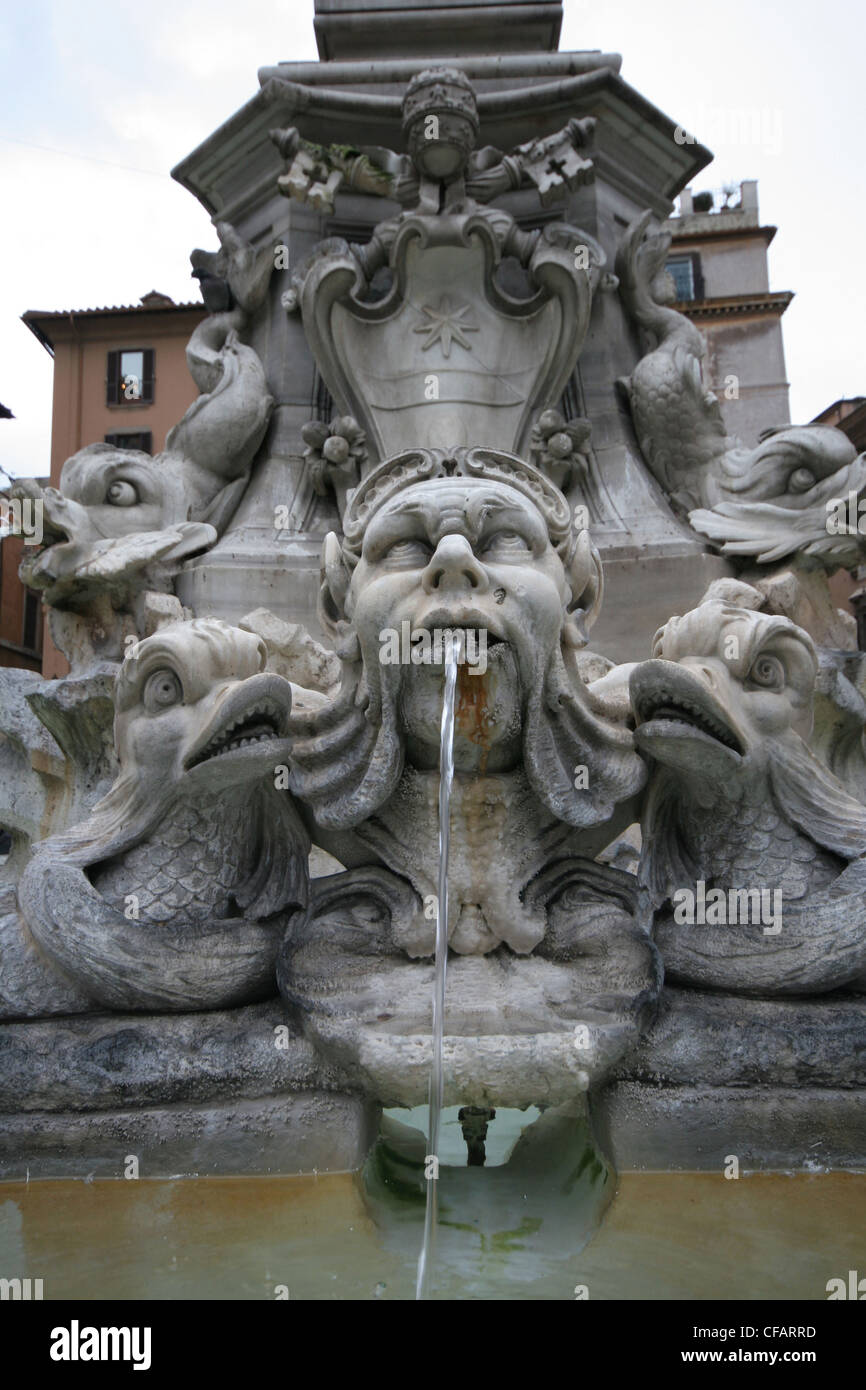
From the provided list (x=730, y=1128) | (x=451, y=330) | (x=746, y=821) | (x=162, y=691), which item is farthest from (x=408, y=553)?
(x=451, y=330)

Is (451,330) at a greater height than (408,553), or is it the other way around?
(451,330)

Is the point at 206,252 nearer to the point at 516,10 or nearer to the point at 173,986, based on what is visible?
the point at 516,10

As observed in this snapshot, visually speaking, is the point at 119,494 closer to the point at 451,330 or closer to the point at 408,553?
the point at 451,330

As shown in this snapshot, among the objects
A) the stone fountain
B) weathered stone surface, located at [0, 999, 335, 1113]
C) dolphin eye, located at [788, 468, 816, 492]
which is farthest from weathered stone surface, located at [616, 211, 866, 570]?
weathered stone surface, located at [0, 999, 335, 1113]

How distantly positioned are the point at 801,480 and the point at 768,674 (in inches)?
110

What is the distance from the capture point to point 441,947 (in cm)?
259

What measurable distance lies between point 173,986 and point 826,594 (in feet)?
12.4

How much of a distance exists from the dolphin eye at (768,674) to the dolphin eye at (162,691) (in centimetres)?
145

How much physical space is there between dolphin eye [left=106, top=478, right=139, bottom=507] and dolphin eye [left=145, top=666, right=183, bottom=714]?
280 centimetres

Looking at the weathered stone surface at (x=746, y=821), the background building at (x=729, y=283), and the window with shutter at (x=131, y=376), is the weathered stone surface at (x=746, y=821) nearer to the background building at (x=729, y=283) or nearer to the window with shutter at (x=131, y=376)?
the background building at (x=729, y=283)

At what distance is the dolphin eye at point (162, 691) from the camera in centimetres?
281

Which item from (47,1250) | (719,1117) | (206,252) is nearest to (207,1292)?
(47,1250)

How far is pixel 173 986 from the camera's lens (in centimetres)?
261

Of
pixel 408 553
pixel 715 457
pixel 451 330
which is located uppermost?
pixel 451 330
